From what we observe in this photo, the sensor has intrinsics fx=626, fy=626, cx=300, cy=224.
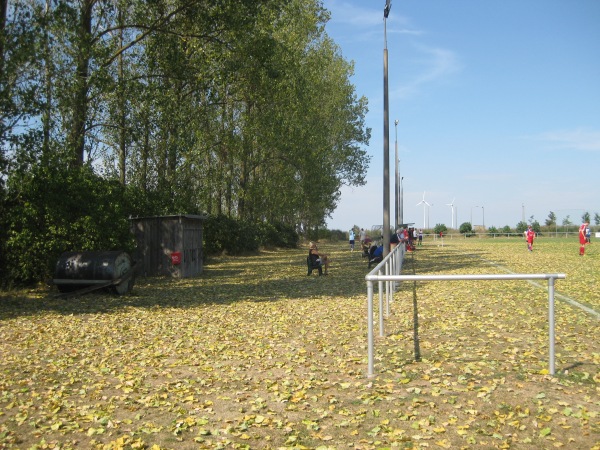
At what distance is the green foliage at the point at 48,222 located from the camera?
17344 millimetres

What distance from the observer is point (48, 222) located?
17891 millimetres

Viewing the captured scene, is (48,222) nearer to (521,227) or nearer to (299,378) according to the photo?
(299,378)

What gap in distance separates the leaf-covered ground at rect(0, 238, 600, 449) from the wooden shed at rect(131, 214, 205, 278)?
9.17m

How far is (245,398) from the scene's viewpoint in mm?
6582

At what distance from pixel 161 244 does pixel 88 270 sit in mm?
7177

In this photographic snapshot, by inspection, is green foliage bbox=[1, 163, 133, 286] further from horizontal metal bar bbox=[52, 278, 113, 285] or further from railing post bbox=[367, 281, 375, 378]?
railing post bbox=[367, 281, 375, 378]

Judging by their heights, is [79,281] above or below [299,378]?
above

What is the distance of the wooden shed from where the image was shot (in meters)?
23.1

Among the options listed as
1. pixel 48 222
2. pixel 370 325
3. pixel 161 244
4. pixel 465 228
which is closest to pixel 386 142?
pixel 161 244

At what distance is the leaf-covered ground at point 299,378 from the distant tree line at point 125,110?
4.59 metres

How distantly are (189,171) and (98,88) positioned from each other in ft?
30.6

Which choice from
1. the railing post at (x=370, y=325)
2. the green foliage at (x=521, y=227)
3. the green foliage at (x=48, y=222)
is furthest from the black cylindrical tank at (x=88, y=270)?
the green foliage at (x=521, y=227)

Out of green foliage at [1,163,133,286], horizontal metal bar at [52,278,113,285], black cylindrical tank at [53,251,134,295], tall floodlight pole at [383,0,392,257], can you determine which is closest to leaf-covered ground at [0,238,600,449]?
horizontal metal bar at [52,278,113,285]

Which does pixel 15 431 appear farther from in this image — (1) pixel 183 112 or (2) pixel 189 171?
(2) pixel 189 171
